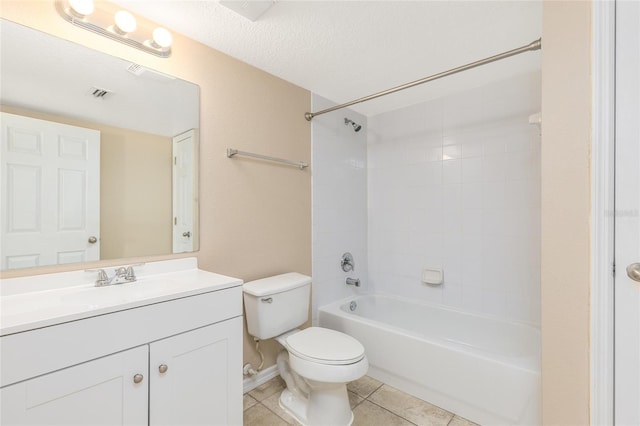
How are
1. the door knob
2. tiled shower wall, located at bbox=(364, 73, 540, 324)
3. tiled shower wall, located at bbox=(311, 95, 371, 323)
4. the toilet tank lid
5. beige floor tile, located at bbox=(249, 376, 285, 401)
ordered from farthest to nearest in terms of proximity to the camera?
tiled shower wall, located at bbox=(311, 95, 371, 323) < tiled shower wall, located at bbox=(364, 73, 540, 324) < beige floor tile, located at bbox=(249, 376, 285, 401) < the toilet tank lid < the door knob

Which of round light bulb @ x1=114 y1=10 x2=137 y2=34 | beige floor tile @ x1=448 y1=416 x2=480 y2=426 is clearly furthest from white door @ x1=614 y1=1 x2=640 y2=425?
round light bulb @ x1=114 y1=10 x2=137 y2=34

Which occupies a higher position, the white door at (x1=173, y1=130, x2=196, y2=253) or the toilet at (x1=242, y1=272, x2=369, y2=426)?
the white door at (x1=173, y1=130, x2=196, y2=253)

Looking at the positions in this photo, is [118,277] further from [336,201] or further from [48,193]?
[336,201]

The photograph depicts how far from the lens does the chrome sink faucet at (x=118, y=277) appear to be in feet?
4.19

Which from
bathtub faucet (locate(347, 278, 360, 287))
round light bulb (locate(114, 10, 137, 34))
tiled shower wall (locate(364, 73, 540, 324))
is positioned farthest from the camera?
bathtub faucet (locate(347, 278, 360, 287))

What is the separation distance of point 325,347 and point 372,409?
1.70ft

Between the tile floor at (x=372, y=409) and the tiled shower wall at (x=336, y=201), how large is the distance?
2.16ft

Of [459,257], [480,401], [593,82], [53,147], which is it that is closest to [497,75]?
[593,82]

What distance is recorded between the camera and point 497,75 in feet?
6.67

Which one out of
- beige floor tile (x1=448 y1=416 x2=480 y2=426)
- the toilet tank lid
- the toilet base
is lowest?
beige floor tile (x1=448 y1=416 x2=480 y2=426)

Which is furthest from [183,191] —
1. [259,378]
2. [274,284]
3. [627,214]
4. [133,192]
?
[627,214]

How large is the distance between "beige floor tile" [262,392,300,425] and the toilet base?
0.6 inches

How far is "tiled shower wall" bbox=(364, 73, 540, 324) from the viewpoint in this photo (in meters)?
2.02

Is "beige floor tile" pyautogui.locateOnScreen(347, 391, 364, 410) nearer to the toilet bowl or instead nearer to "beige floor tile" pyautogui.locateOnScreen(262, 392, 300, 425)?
the toilet bowl
